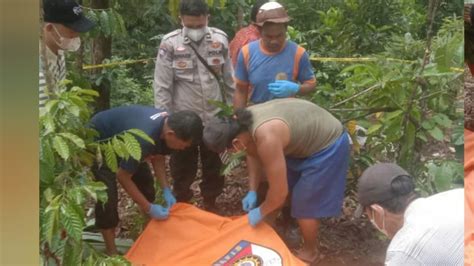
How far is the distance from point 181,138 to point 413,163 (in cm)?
81

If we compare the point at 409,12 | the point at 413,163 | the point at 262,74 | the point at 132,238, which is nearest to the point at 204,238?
the point at 132,238

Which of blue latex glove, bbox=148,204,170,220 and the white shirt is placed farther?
blue latex glove, bbox=148,204,170,220

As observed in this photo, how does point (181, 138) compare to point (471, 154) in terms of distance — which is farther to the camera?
point (471, 154)

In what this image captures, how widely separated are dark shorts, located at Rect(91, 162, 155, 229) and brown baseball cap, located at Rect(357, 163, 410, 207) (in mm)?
739

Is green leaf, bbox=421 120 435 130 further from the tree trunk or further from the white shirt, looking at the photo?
the tree trunk

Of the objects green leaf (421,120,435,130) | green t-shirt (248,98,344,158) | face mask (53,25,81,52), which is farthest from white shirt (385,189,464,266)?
face mask (53,25,81,52)

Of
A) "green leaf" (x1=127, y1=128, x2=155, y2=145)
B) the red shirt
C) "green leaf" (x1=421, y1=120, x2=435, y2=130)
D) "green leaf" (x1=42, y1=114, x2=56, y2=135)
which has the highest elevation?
the red shirt

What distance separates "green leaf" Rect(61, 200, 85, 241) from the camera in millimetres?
2527

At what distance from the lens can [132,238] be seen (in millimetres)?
2648

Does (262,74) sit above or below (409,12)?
below

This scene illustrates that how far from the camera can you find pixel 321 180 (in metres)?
2.58

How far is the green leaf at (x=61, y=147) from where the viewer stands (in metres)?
2.50

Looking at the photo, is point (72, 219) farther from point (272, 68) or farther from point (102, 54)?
point (272, 68)

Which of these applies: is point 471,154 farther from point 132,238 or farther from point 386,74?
point 132,238
